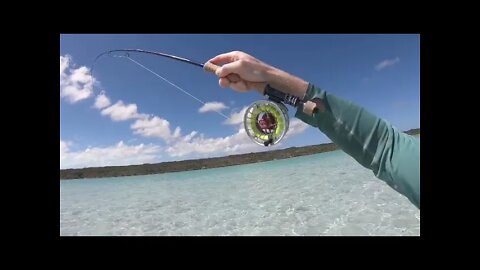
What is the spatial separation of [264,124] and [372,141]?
35.4 inches

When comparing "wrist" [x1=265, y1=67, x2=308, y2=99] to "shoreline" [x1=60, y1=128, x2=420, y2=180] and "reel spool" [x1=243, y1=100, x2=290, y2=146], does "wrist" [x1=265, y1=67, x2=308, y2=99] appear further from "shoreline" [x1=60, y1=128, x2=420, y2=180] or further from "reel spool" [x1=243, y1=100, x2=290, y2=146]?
"shoreline" [x1=60, y1=128, x2=420, y2=180]

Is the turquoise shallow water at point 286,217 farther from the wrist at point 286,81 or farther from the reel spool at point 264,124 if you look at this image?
the wrist at point 286,81

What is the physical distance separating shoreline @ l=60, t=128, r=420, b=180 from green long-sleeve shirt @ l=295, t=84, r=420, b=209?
51.0 m

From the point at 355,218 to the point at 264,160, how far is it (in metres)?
50.9

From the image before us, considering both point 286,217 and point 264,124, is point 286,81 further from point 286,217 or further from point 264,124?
point 286,217

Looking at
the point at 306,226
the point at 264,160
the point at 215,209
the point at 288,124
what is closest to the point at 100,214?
the point at 215,209

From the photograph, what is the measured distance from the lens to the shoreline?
54.3 m

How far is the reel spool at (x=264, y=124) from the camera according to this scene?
2059 millimetres

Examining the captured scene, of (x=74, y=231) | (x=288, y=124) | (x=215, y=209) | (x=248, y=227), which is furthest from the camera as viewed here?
(x=215, y=209)

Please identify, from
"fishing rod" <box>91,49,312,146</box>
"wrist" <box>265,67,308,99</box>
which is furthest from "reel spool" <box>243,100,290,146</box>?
"wrist" <box>265,67,308,99</box>

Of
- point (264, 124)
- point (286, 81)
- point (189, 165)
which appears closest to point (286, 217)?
point (264, 124)

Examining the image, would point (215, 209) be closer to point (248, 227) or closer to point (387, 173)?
point (248, 227)

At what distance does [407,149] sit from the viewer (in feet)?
4.32
